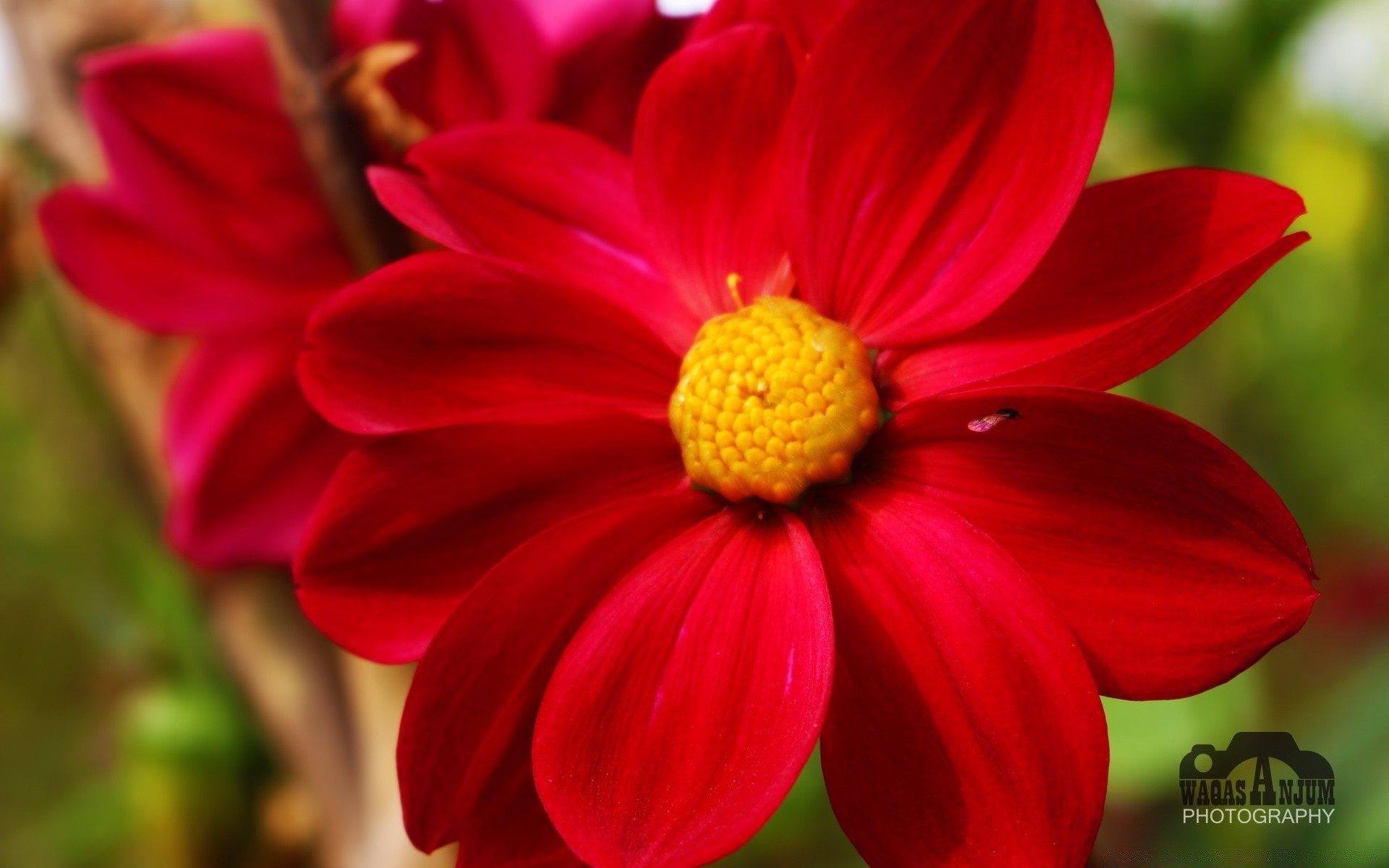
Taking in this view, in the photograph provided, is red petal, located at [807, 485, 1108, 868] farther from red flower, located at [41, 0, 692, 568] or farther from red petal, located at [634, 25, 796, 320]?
red flower, located at [41, 0, 692, 568]

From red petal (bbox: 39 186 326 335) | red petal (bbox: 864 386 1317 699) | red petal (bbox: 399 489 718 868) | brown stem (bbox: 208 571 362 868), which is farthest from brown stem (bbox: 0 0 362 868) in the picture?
red petal (bbox: 864 386 1317 699)

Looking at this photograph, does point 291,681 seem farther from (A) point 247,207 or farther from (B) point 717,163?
(B) point 717,163

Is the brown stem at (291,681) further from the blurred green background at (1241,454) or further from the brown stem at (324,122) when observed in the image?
the brown stem at (324,122)

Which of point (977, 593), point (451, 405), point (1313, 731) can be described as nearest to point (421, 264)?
point (451, 405)

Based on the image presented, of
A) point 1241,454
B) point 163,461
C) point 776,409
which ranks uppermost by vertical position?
point 776,409

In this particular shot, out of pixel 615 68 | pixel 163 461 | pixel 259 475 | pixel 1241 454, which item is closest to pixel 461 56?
pixel 615 68

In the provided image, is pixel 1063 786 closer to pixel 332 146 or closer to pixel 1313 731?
pixel 332 146

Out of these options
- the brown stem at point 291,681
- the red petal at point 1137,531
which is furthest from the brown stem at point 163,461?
the red petal at point 1137,531
